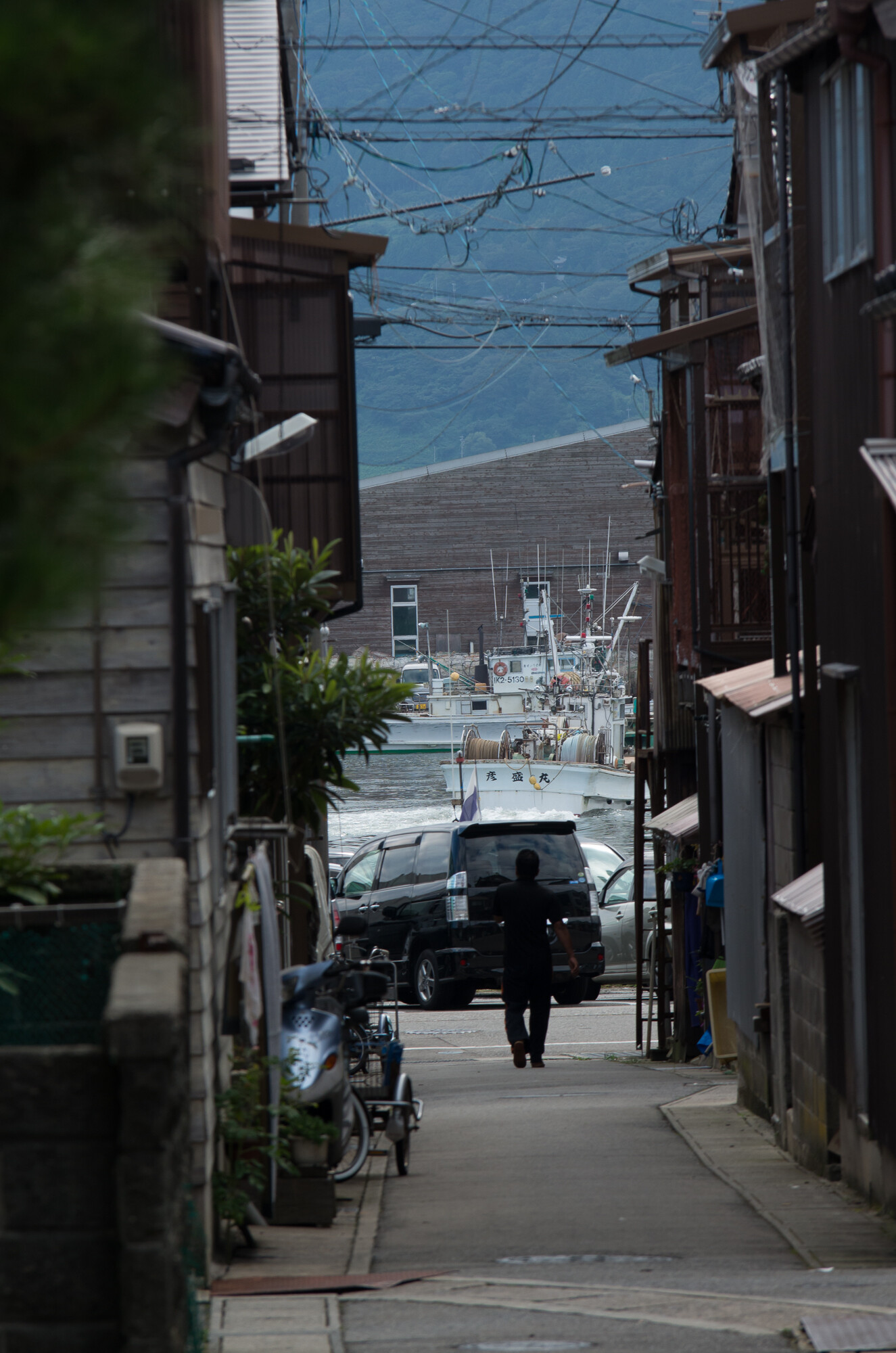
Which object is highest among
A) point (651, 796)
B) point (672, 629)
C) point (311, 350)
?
point (311, 350)

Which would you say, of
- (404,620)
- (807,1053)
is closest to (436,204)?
(807,1053)

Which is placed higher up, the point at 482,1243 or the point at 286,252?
the point at 286,252

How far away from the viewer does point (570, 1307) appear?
646 cm

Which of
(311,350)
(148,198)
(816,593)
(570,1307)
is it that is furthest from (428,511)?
(148,198)

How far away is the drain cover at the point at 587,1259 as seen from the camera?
749 cm

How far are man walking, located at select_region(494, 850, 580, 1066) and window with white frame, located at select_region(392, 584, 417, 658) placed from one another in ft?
155

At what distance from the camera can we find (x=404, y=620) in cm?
6288

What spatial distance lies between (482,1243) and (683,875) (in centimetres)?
843

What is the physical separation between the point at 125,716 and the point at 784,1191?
16.4ft

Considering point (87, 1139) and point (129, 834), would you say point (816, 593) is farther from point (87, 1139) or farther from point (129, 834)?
point (87, 1139)

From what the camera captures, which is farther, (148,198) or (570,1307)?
(570,1307)

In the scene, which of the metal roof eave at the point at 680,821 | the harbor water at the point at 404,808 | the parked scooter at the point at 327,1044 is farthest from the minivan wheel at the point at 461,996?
the parked scooter at the point at 327,1044

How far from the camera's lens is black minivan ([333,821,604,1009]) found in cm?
2092

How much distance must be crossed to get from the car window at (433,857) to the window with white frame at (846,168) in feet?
45.9
